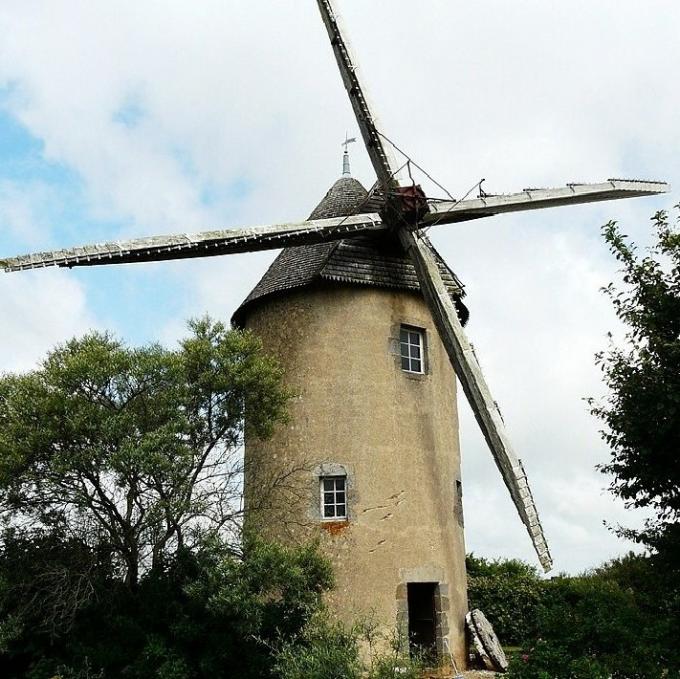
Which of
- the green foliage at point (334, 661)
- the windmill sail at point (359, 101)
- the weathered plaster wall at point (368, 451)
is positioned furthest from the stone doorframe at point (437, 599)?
the windmill sail at point (359, 101)

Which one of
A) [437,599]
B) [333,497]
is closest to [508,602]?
[437,599]

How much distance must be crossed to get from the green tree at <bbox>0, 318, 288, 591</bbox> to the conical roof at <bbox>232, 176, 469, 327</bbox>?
8.93ft

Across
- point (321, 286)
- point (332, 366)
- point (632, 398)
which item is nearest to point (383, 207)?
point (321, 286)

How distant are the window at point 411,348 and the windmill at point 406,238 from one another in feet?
0.16

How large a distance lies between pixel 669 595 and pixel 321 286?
7.74 m

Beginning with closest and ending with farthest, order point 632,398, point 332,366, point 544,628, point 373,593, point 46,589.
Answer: point 544,628 < point 632,398 < point 46,589 < point 373,593 < point 332,366

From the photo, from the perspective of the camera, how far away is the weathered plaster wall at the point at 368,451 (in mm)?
13602

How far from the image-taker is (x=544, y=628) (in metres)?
9.48

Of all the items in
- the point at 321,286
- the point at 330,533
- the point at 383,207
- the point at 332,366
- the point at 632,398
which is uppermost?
the point at 383,207

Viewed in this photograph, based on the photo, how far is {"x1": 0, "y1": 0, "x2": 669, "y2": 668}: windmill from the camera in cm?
1341

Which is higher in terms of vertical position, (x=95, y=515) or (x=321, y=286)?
(x=321, y=286)

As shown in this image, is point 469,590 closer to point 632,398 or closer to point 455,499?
point 455,499

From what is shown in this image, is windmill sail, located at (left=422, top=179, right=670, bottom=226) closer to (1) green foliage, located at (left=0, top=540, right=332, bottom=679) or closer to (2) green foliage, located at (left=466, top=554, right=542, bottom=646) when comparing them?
(1) green foliage, located at (left=0, top=540, right=332, bottom=679)

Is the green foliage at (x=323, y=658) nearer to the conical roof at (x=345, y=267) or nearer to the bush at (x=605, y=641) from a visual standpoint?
the bush at (x=605, y=641)
